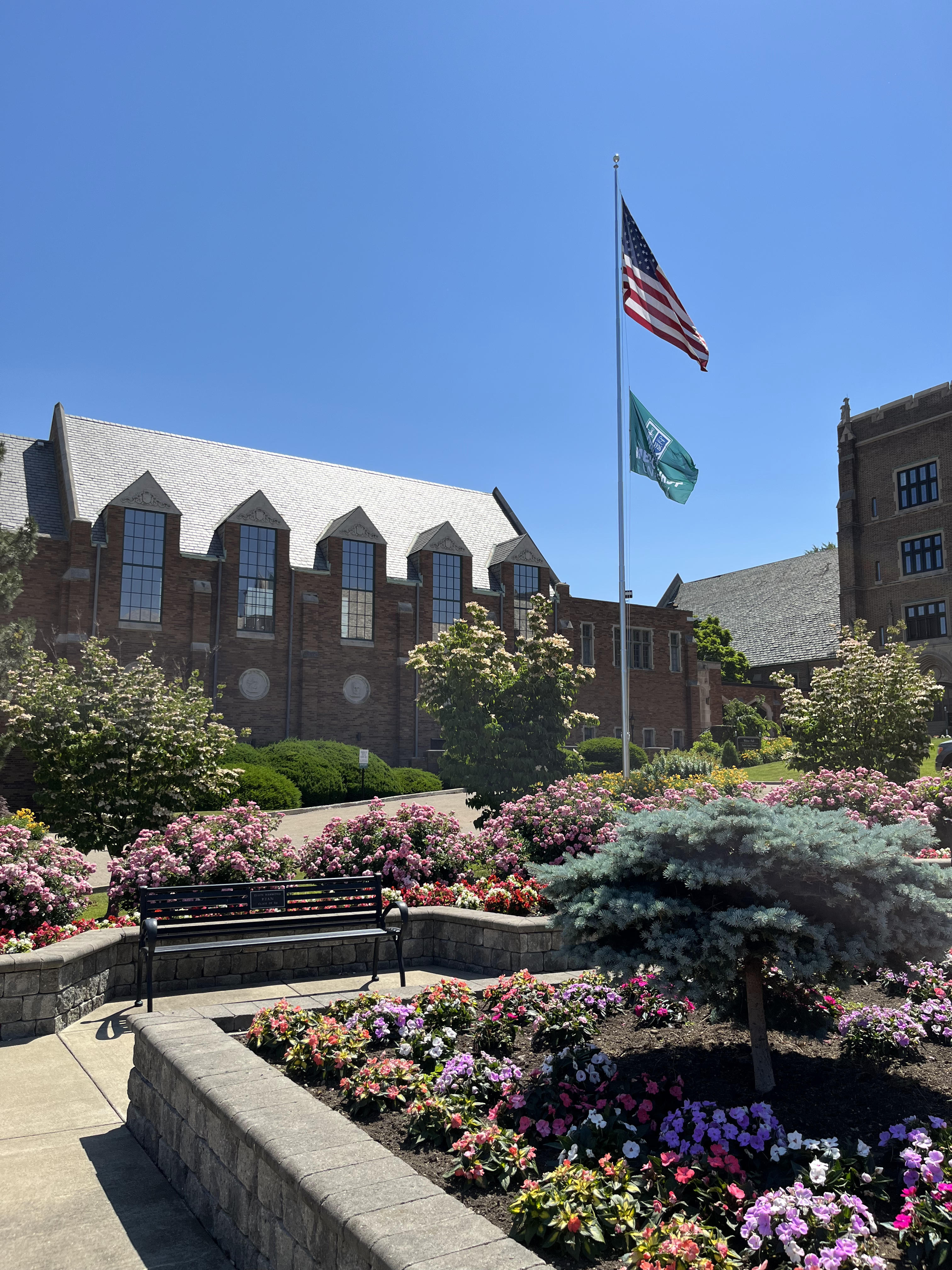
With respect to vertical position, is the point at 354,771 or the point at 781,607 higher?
the point at 781,607

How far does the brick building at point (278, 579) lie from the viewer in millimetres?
32938

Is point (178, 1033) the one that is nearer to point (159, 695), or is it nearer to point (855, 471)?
point (159, 695)

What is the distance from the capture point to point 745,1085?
16.0 feet

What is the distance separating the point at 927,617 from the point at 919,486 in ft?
20.1

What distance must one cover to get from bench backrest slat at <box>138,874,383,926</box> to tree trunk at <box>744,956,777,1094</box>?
4737 millimetres

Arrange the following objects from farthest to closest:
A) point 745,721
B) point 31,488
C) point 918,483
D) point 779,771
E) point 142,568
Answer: point 745,721, point 918,483, point 31,488, point 779,771, point 142,568

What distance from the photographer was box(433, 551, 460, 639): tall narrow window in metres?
40.5

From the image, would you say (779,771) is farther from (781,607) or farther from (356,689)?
(781,607)

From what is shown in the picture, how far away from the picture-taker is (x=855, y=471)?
43938mm

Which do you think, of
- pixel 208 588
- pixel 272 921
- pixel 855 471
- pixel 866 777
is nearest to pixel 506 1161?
pixel 272 921

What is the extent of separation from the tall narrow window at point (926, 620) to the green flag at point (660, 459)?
24693mm

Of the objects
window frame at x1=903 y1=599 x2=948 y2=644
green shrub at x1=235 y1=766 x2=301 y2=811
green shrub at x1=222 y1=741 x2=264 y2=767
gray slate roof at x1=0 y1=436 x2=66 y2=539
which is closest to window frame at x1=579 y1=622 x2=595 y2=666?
window frame at x1=903 y1=599 x2=948 y2=644

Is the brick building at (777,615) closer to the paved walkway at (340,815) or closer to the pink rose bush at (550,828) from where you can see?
the paved walkway at (340,815)

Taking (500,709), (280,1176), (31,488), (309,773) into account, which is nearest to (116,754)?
(500,709)
